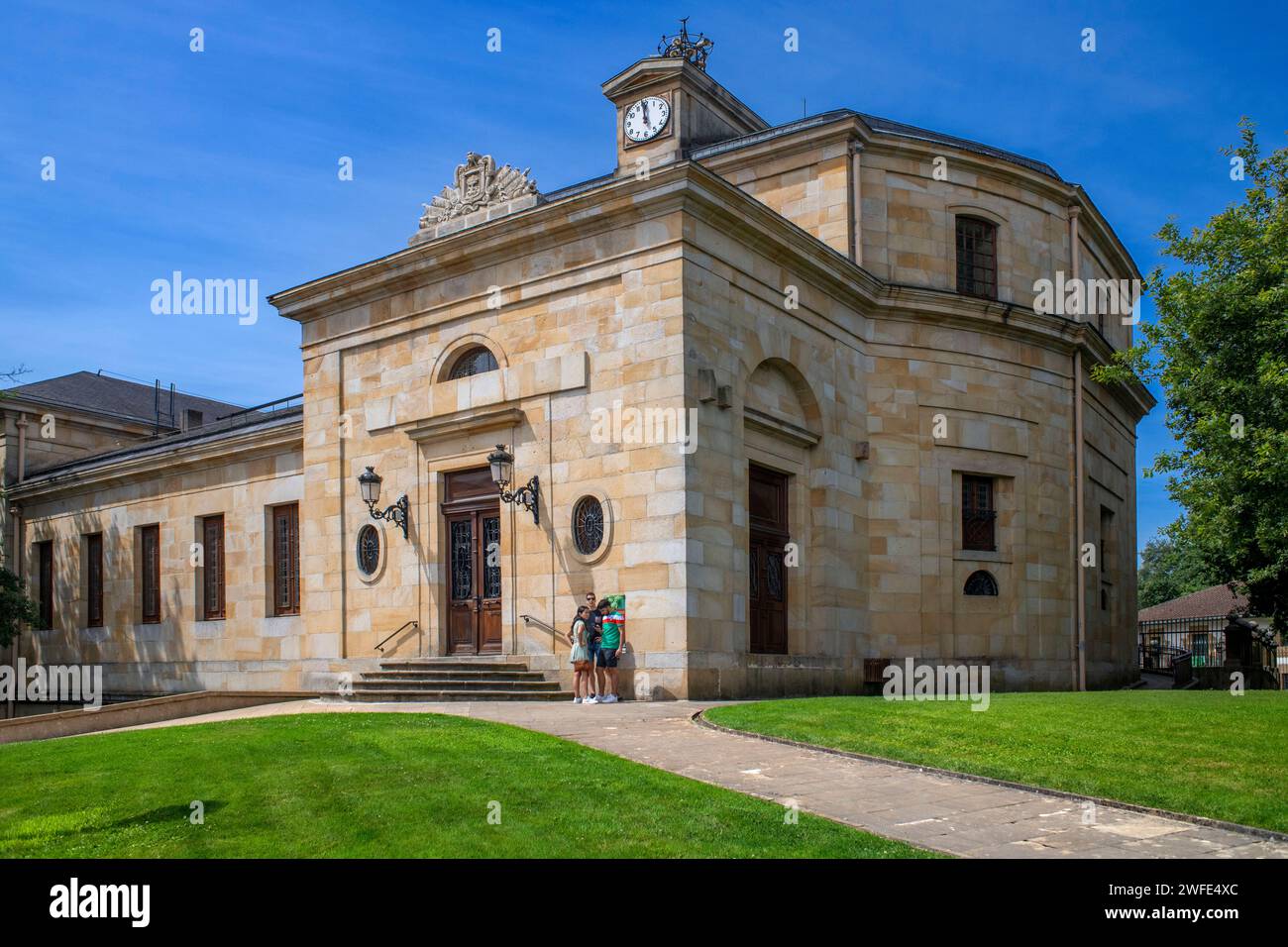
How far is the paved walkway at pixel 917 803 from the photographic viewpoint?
8.09 meters

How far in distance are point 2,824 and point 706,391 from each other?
12480 mm

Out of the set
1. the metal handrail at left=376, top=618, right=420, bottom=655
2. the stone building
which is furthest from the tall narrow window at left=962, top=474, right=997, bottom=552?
the metal handrail at left=376, top=618, right=420, bottom=655

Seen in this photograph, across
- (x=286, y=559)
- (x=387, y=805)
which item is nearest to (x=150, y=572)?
(x=286, y=559)

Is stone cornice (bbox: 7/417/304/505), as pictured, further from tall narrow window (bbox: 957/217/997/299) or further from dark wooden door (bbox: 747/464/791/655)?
tall narrow window (bbox: 957/217/997/299)

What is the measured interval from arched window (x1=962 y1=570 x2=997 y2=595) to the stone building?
0.05 m

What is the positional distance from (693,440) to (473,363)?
5.44 m

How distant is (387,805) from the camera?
898cm

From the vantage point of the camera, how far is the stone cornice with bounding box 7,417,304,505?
93.9 ft

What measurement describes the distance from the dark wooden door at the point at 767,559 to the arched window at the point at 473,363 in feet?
16.8

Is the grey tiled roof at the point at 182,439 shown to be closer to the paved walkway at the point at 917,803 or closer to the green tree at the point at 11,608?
the green tree at the point at 11,608

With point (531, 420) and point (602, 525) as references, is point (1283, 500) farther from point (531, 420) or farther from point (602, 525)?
point (531, 420)

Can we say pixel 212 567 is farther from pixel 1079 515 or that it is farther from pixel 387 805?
pixel 387 805

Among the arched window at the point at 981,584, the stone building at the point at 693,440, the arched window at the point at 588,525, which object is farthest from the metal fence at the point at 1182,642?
the arched window at the point at 588,525
